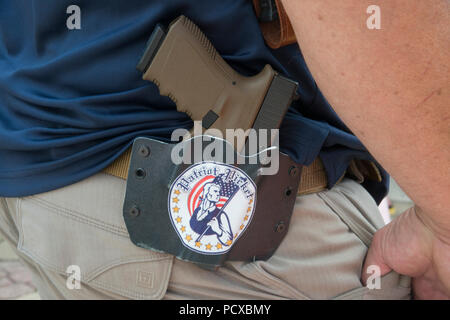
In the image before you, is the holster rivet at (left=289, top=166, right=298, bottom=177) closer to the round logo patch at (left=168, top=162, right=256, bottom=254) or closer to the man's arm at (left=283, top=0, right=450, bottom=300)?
the round logo patch at (left=168, top=162, right=256, bottom=254)

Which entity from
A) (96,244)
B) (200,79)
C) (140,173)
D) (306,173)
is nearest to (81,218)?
(96,244)

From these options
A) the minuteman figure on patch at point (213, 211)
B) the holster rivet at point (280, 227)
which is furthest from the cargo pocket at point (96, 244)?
the holster rivet at point (280, 227)

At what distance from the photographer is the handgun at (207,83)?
1065 millimetres

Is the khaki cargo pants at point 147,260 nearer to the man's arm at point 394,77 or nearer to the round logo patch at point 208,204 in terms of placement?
the round logo patch at point 208,204

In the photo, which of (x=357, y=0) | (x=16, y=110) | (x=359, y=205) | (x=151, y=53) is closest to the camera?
(x=357, y=0)

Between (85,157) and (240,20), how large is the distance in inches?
18.7

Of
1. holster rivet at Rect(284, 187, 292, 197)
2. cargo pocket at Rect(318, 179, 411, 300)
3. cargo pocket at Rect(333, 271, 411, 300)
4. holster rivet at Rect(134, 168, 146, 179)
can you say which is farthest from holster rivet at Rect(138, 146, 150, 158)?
cargo pocket at Rect(333, 271, 411, 300)

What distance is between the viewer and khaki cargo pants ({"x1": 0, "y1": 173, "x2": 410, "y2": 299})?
3.69 feet

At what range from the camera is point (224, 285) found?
114cm

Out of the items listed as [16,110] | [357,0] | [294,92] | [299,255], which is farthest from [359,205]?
[16,110]

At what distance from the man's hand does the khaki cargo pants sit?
0.04 m

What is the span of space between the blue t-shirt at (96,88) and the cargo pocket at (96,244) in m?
0.05

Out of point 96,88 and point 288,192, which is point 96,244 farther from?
point 288,192
